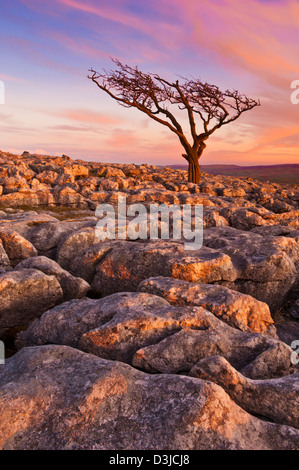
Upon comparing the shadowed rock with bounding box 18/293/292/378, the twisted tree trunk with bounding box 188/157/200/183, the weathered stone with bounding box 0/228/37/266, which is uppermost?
the twisted tree trunk with bounding box 188/157/200/183

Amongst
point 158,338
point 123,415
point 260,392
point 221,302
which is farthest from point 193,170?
point 123,415

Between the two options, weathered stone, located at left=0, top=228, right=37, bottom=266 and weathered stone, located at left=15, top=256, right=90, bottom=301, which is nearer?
weathered stone, located at left=15, top=256, right=90, bottom=301

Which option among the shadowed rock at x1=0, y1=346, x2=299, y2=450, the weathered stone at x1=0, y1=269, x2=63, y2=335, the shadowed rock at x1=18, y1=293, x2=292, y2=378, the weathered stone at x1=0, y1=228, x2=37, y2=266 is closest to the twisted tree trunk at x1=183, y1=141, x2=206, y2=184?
the weathered stone at x1=0, y1=228, x2=37, y2=266

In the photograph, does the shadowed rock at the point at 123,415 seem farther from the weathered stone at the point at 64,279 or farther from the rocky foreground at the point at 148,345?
the weathered stone at the point at 64,279

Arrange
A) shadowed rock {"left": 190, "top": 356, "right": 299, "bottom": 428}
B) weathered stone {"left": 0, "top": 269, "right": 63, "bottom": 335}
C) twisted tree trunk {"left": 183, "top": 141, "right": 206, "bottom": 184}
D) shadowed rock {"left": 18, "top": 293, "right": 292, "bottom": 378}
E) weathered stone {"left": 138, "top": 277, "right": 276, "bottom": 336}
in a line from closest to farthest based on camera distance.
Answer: shadowed rock {"left": 190, "top": 356, "right": 299, "bottom": 428}, shadowed rock {"left": 18, "top": 293, "right": 292, "bottom": 378}, weathered stone {"left": 138, "top": 277, "right": 276, "bottom": 336}, weathered stone {"left": 0, "top": 269, "right": 63, "bottom": 335}, twisted tree trunk {"left": 183, "top": 141, "right": 206, "bottom": 184}

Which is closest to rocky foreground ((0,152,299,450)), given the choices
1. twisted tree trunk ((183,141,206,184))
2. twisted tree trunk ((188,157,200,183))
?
twisted tree trunk ((188,157,200,183))

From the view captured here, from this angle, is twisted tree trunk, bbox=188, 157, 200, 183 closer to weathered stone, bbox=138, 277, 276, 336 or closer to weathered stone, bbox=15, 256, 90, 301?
weathered stone, bbox=15, 256, 90, 301

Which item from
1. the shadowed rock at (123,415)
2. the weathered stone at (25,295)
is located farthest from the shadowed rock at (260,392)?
the weathered stone at (25,295)

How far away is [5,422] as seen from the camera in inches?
207

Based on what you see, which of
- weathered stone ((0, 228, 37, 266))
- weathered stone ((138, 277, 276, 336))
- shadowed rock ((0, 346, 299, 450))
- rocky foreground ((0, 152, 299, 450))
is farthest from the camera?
weathered stone ((0, 228, 37, 266))

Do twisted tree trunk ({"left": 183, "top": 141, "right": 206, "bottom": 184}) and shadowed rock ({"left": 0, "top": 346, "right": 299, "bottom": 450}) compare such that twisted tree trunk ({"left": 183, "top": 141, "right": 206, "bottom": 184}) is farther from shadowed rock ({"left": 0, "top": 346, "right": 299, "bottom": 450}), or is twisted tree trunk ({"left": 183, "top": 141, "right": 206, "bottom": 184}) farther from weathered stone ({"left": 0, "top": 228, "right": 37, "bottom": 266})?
shadowed rock ({"left": 0, "top": 346, "right": 299, "bottom": 450})

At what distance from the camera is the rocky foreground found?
5.17 meters

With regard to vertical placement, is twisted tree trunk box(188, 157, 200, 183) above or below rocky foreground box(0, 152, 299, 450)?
above

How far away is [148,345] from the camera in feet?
25.1
